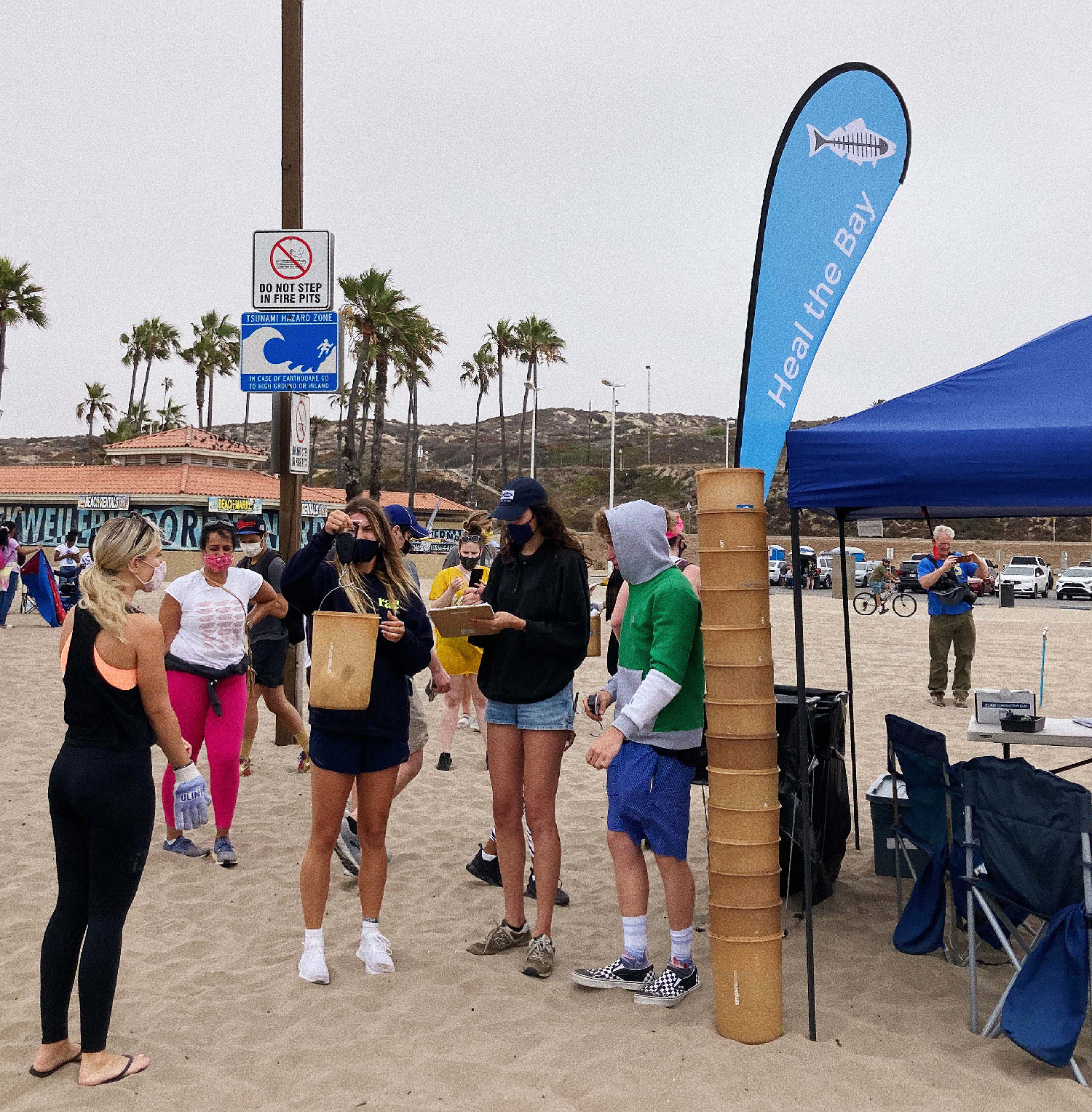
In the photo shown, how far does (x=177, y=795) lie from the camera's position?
10.3 feet

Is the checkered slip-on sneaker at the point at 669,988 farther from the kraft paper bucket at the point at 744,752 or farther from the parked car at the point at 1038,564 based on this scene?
the parked car at the point at 1038,564

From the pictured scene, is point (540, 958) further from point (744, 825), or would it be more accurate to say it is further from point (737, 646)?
point (737, 646)

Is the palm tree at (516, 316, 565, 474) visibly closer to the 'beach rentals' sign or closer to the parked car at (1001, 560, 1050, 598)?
the parked car at (1001, 560, 1050, 598)

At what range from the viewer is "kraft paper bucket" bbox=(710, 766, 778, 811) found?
133 inches

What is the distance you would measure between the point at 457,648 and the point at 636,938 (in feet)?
8.35

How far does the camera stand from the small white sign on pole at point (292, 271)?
293 inches

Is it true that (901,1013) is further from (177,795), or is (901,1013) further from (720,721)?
(177,795)

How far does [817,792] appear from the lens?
4.43 metres

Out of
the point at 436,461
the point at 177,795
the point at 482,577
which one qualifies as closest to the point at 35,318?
the point at 482,577

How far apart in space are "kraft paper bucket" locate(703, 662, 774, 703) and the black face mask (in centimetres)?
137

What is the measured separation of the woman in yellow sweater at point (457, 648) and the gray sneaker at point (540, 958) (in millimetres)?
2055

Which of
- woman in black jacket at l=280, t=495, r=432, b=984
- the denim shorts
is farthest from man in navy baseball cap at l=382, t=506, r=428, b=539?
the denim shorts

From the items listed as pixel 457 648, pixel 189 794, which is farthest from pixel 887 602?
pixel 189 794

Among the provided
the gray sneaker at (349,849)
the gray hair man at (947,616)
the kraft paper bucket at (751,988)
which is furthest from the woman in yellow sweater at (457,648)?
the gray hair man at (947,616)
